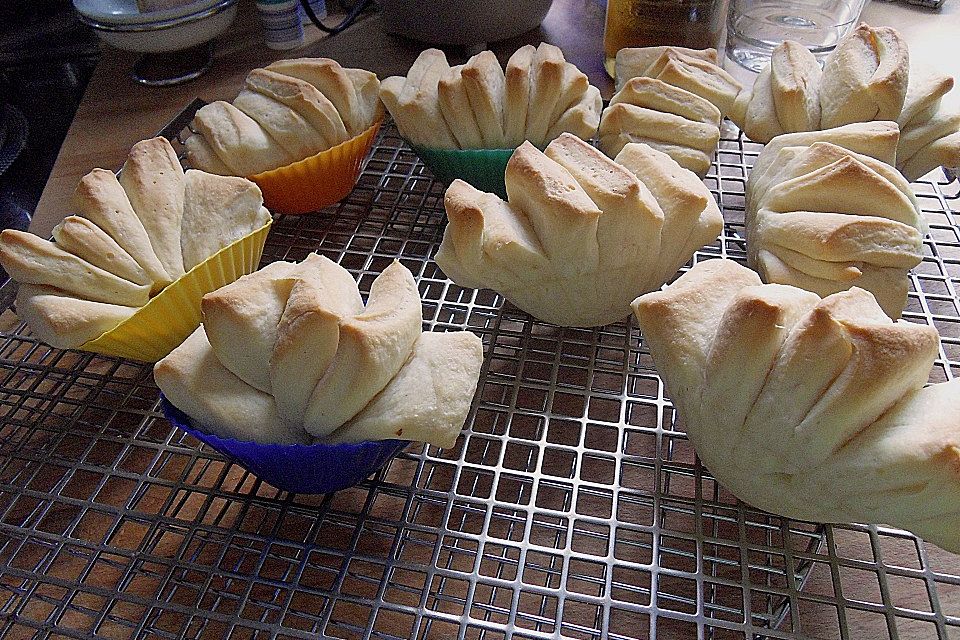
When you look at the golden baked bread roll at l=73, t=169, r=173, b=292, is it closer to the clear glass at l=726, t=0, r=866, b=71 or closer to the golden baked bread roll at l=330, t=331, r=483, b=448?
the golden baked bread roll at l=330, t=331, r=483, b=448

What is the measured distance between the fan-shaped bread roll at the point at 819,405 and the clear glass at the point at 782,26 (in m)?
1.12

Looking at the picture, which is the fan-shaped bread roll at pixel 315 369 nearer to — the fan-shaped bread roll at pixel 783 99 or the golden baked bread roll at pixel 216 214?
the golden baked bread roll at pixel 216 214

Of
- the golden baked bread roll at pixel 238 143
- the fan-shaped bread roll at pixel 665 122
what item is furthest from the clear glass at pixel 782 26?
the golden baked bread roll at pixel 238 143

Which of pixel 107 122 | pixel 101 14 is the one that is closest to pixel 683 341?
pixel 107 122

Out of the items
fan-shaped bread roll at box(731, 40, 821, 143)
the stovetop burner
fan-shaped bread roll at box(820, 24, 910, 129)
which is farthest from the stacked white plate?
fan-shaped bread roll at box(820, 24, 910, 129)

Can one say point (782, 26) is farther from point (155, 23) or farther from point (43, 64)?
point (43, 64)

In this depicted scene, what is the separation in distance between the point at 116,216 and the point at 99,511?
0.42m

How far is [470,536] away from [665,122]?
0.72 meters

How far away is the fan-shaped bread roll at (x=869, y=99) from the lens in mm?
1160

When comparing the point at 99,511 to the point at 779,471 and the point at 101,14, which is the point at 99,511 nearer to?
the point at 779,471

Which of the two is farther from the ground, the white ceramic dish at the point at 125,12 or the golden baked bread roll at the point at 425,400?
the golden baked bread roll at the point at 425,400

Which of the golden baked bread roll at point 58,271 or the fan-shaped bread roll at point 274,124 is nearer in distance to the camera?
the golden baked bread roll at point 58,271

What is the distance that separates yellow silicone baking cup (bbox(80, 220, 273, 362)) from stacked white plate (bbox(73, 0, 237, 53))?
882 millimetres

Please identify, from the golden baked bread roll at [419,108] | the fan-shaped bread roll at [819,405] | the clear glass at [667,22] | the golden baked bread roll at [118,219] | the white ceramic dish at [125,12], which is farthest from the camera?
the white ceramic dish at [125,12]
